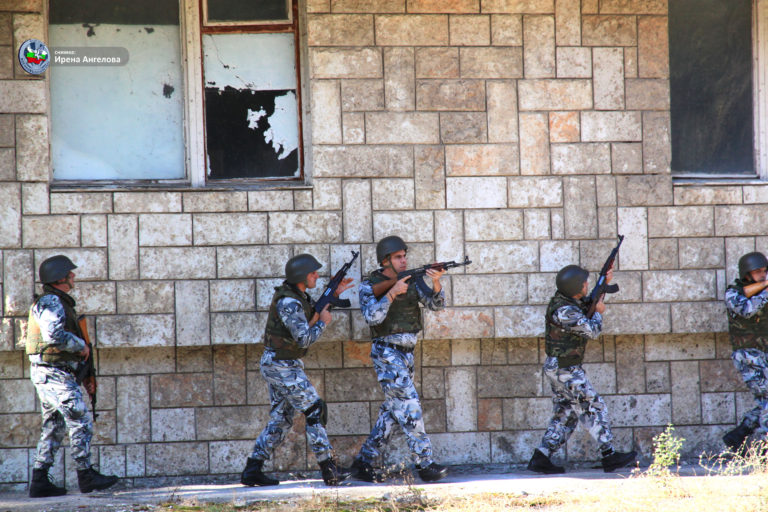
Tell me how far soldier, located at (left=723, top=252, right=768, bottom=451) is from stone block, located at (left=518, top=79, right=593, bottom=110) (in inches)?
84.6

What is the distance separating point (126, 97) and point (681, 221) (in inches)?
217

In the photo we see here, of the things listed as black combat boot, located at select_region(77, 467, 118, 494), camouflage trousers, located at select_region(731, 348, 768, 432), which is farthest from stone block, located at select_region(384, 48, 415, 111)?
black combat boot, located at select_region(77, 467, 118, 494)

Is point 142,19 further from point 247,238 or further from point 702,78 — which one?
point 702,78

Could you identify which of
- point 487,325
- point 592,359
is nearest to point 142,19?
point 487,325

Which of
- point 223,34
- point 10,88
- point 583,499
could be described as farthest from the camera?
point 223,34

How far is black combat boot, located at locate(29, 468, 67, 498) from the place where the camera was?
7371 mm

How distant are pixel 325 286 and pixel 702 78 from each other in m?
4.42

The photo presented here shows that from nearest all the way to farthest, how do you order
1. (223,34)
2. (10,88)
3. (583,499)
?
1. (583,499)
2. (10,88)
3. (223,34)

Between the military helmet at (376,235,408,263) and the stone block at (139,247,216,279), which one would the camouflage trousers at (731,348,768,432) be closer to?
the military helmet at (376,235,408,263)

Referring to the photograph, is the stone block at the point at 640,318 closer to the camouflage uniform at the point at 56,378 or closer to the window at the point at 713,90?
the window at the point at 713,90

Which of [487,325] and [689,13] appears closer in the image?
[487,325]

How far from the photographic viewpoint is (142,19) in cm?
845

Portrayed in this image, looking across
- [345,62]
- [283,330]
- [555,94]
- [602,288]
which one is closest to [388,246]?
[283,330]

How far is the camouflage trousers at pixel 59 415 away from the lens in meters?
7.28
